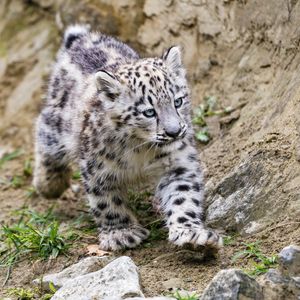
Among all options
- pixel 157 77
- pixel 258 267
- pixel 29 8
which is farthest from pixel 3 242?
pixel 29 8

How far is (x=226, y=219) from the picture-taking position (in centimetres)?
746

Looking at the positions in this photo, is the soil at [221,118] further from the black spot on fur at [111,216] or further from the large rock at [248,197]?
the black spot on fur at [111,216]

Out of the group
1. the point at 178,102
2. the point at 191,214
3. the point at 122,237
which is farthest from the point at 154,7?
the point at 191,214

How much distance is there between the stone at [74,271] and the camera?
696cm

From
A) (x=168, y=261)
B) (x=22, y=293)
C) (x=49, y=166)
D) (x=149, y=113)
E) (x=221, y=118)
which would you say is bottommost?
(x=49, y=166)

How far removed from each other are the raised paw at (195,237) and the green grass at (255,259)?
0.20 m

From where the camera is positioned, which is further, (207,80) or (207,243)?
(207,80)

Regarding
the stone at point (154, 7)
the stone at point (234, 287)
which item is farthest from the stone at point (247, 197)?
the stone at point (154, 7)

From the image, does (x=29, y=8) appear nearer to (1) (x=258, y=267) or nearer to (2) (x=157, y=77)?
(2) (x=157, y=77)

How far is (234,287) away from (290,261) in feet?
1.54

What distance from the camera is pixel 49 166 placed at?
31.6 feet

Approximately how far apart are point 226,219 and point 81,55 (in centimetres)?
281

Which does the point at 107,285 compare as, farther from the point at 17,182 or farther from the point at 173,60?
the point at 17,182

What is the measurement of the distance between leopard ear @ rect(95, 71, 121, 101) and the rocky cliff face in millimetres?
1307
